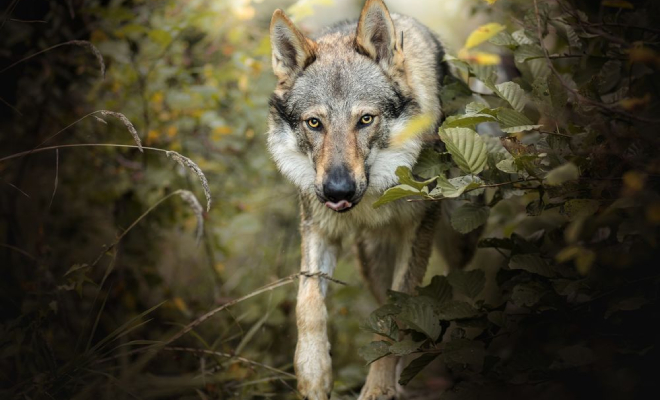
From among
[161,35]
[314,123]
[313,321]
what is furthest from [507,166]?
[161,35]

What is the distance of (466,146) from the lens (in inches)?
109

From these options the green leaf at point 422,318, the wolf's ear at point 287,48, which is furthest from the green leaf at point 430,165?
the wolf's ear at point 287,48

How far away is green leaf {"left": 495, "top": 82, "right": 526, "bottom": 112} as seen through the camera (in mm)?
2818

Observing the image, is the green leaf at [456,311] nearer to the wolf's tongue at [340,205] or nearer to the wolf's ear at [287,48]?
the wolf's tongue at [340,205]

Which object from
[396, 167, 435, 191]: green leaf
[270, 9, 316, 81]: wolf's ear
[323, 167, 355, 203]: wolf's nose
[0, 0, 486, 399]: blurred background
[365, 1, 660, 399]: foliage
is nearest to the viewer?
[365, 1, 660, 399]: foliage

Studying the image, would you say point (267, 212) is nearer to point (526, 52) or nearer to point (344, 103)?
point (344, 103)

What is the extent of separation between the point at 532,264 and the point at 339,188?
3.77ft

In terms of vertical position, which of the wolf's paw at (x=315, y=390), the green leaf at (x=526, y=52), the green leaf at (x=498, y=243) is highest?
the green leaf at (x=526, y=52)

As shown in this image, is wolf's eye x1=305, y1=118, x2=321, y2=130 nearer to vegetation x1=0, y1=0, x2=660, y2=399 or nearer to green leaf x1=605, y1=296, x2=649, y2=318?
vegetation x1=0, y1=0, x2=660, y2=399

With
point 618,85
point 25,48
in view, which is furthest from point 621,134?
point 25,48

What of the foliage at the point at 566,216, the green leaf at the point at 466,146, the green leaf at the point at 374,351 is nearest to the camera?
the foliage at the point at 566,216

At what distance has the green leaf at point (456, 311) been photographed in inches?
118

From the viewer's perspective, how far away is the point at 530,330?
2.92m

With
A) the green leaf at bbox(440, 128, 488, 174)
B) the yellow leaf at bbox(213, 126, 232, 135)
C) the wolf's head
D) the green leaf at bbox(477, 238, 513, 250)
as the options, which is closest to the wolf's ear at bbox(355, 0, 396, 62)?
the wolf's head
